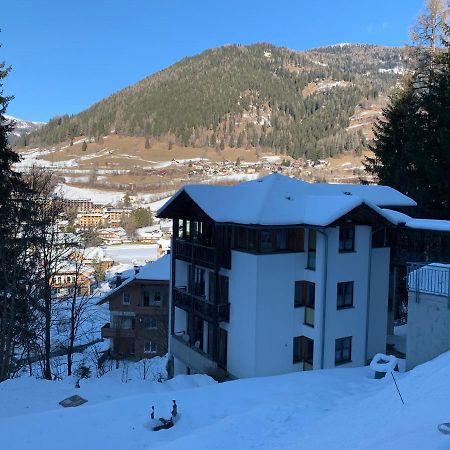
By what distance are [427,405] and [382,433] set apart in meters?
→ 1.14

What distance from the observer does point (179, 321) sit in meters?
23.7

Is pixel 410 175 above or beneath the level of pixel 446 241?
above

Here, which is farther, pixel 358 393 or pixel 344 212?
pixel 344 212

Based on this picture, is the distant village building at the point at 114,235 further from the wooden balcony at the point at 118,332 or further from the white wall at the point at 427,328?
the white wall at the point at 427,328

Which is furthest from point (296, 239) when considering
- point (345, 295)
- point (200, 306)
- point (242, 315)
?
point (200, 306)

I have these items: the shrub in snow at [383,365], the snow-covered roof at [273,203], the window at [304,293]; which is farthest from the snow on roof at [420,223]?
the shrub in snow at [383,365]

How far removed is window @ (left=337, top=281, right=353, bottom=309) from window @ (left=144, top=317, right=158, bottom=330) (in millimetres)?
18260

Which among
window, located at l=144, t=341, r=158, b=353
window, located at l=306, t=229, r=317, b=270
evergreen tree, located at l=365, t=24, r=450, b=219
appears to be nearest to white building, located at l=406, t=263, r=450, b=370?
window, located at l=306, t=229, r=317, b=270

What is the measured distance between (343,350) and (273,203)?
6.51m

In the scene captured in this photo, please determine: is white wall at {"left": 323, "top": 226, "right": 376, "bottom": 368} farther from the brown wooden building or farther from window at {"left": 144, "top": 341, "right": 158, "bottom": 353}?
window at {"left": 144, "top": 341, "right": 158, "bottom": 353}

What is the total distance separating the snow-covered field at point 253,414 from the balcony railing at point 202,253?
17.0 ft

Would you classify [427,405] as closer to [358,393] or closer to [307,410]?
[307,410]

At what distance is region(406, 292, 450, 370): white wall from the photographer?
1313 centimetres

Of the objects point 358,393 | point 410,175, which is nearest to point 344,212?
point 358,393
